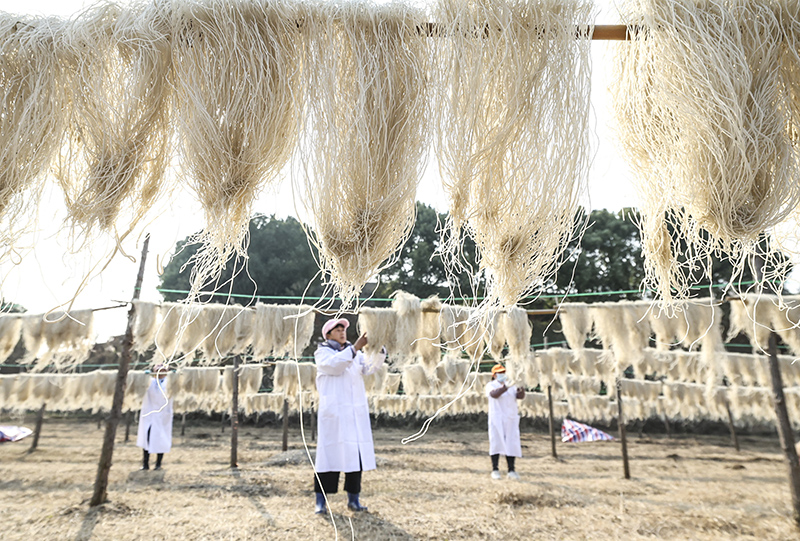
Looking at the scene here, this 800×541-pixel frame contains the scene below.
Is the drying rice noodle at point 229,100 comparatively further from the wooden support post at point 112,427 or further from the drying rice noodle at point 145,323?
the drying rice noodle at point 145,323

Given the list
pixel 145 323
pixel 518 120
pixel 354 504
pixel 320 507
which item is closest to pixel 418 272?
pixel 145 323

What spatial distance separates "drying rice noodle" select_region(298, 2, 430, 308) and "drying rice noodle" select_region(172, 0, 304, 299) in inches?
3.8

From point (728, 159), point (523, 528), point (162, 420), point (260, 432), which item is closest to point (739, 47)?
Answer: point (728, 159)

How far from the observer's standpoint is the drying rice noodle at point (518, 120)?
1293 millimetres

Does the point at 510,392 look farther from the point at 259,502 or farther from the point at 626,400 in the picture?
the point at 626,400

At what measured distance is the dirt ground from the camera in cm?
407

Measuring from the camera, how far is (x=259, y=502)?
515 centimetres

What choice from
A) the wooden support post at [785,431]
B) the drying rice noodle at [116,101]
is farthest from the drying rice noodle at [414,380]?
the drying rice noodle at [116,101]

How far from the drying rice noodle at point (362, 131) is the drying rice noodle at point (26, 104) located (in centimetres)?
78

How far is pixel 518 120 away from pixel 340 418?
348 centimetres

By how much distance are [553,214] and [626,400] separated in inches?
526

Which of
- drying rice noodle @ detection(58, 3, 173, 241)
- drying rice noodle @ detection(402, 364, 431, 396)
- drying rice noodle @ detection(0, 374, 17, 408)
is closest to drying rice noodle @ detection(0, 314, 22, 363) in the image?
drying rice noodle @ detection(0, 374, 17, 408)

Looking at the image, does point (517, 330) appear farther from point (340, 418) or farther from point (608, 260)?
point (608, 260)

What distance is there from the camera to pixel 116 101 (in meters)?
1.37
